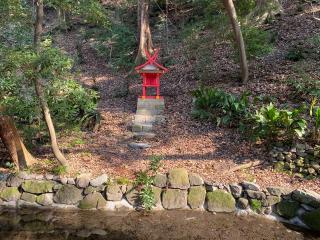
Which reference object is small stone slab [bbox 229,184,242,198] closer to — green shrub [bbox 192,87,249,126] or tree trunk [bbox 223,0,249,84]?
green shrub [bbox 192,87,249,126]

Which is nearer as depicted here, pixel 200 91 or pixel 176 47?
pixel 200 91

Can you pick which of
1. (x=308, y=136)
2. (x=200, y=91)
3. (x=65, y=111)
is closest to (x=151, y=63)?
(x=200, y=91)

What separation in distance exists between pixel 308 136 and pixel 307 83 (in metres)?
2.92

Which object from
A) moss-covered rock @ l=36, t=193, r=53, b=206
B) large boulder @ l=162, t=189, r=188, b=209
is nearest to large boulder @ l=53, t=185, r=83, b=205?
moss-covered rock @ l=36, t=193, r=53, b=206

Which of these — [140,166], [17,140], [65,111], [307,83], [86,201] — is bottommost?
[86,201]

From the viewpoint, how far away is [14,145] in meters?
9.22

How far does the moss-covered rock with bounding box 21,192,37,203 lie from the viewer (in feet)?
27.8

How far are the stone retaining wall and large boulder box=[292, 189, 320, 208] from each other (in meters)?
0.02

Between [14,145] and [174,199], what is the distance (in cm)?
424

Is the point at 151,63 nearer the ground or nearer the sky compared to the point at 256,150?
nearer the sky

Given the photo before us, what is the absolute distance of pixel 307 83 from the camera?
1145cm

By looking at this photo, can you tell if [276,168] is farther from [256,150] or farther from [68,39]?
[68,39]

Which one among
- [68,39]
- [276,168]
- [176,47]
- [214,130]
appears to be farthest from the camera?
[68,39]

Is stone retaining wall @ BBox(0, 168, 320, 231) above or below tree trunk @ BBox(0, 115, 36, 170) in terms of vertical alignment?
below
